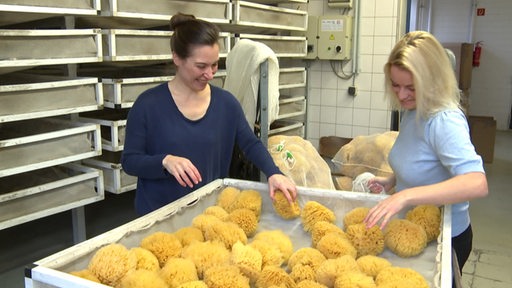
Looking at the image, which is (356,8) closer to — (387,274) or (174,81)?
(174,81)

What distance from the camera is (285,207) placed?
1.25 metres

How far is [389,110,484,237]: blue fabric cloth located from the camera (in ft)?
3.77

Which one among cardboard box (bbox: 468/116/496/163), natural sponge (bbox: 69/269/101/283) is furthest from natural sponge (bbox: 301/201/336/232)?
cardboard box (bbox: 468/116/496/163)

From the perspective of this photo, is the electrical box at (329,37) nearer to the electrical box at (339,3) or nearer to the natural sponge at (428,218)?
the electrical box at (339,3)

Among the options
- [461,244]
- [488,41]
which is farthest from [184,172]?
[488,41]

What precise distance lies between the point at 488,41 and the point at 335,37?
4185 millimetres

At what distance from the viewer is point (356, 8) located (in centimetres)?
408

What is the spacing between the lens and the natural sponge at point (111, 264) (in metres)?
0.87

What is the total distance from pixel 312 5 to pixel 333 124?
1.15m

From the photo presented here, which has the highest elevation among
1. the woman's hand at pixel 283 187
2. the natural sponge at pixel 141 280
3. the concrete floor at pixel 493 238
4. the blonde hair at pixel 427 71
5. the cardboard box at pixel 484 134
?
the blonde hair at pixel 427 71

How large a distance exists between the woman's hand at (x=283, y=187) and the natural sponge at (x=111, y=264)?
0.48 metres

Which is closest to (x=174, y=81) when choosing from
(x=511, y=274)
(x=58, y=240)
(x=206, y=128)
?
(x=206, y=128)

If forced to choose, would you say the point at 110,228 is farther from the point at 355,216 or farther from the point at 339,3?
the point at 339,3

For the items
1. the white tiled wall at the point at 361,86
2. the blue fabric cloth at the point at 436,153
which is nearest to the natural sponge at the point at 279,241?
the blue fabric cloth at the point at 436,153
